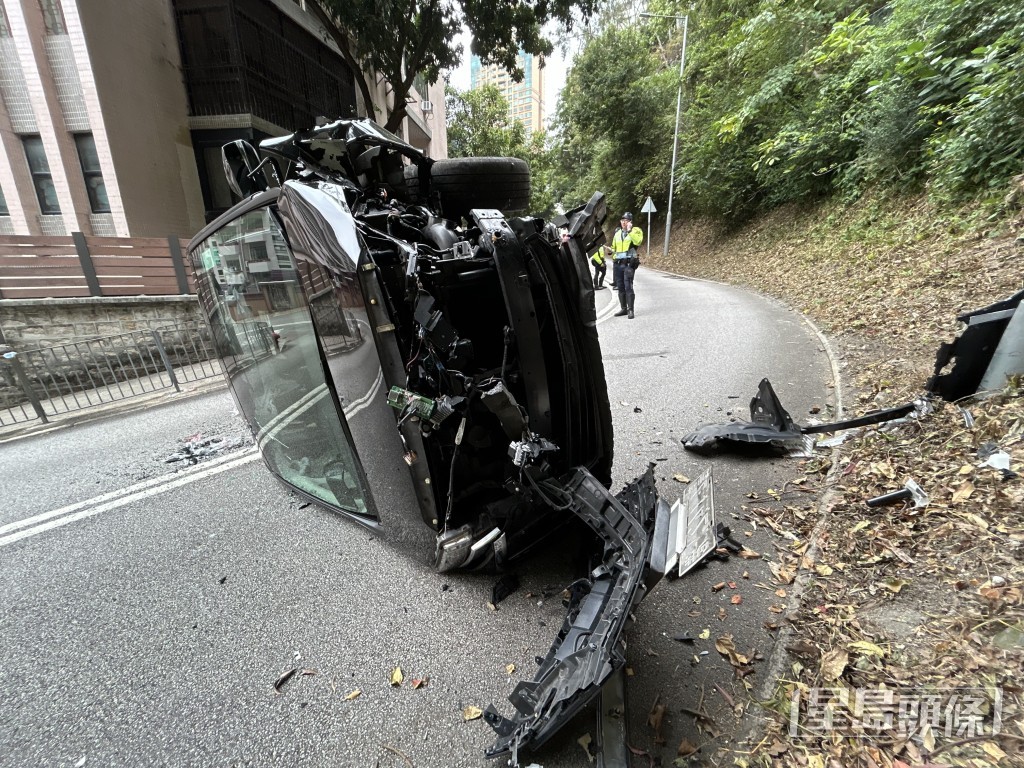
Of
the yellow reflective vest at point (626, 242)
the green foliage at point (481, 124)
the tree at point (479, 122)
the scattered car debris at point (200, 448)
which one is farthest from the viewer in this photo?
the tree at point (479, 122)

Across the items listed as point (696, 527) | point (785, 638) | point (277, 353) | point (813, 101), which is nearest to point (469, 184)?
point (277, 353)

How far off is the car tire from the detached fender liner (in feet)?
6.93

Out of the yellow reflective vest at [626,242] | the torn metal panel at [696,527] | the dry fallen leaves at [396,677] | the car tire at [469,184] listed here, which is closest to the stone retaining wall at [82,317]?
the car tire at [469,184]

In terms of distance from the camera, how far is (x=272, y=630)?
7.76 ft

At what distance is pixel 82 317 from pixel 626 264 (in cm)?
1074

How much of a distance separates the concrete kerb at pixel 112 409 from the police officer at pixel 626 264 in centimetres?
756

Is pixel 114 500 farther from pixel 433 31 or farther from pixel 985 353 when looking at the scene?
pixel 433 31

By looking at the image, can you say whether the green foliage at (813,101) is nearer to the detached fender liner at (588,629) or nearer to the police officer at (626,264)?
the police officer at (626,264)

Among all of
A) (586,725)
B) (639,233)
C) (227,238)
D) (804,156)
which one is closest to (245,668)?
(586,725)

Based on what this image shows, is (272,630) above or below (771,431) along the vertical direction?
below

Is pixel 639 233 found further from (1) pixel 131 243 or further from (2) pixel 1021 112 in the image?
(1) pixel 131 243

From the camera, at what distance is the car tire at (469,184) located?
→ 3.23 metres

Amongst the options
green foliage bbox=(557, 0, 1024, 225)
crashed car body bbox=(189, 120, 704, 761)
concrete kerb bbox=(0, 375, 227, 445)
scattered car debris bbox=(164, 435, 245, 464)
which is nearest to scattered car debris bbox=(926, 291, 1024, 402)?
crashed car body bbox=(189, 120, 704, 761)

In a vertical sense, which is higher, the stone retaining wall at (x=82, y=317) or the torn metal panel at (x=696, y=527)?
the stone retaining wall at (x=82, y=317)
